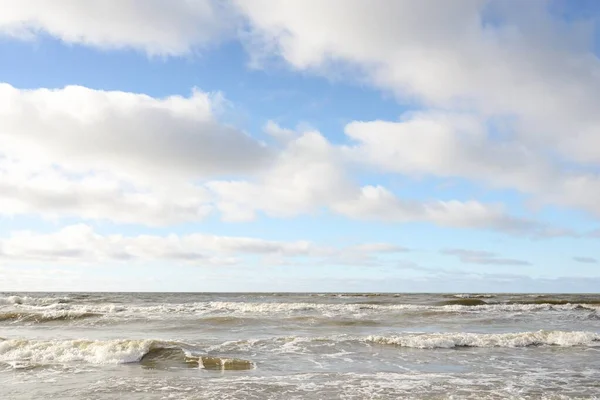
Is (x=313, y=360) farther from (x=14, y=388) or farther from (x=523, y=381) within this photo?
(x=14, y=388)

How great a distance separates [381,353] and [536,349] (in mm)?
6148

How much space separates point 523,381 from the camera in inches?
485

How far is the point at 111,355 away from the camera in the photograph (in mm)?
15711

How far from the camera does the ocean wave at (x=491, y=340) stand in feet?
60.5

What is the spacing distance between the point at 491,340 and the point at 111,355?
47.2ft

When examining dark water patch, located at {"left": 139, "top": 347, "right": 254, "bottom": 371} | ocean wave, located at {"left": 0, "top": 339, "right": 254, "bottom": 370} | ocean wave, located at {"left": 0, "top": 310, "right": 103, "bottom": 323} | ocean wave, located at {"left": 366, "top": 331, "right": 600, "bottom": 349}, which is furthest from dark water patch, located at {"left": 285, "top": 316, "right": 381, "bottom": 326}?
ocean wave, located at {"left": 0, "top": 310, "right": 103, "bottom": 323}

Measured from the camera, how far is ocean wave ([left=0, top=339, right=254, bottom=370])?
14.8 m

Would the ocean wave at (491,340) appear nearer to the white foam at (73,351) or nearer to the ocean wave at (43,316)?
the white foam at (73,351)

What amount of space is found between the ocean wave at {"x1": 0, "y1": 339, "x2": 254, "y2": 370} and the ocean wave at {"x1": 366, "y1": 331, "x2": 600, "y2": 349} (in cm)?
688

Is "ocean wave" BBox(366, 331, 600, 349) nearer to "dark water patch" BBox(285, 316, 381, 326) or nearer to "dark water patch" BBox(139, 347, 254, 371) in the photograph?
"dark water patch" BBox(139, 347, 254, 371)

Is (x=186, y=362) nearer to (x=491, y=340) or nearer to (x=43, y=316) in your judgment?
(x=491, y=340)

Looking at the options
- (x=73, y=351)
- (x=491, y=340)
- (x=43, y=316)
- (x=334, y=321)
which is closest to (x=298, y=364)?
(x=73, y=351)

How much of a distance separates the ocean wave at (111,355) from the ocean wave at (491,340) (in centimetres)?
688

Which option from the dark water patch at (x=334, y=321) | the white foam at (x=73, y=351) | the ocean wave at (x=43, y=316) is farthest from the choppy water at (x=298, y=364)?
the ocean wave at (x=43, y=316)
